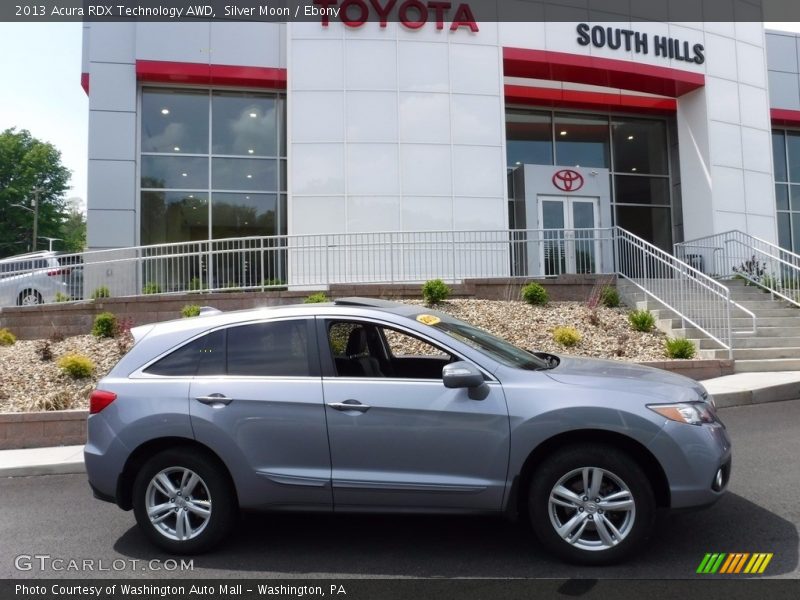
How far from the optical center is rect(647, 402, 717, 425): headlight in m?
3.75

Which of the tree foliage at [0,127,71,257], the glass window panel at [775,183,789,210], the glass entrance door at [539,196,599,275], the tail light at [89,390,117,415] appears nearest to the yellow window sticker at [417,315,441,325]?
the tail light at [89,390,117,415]

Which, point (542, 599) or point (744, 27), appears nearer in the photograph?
point (542, 599)

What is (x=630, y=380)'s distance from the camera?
399 centimetres

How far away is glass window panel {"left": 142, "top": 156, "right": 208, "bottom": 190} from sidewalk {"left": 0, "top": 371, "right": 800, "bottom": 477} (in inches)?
467

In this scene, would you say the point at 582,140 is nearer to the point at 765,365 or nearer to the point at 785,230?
the point at 785,230

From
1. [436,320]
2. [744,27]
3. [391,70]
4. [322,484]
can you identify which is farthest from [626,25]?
[322,484]

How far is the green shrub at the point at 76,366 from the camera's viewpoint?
9078mm

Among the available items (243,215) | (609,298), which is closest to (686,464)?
(609,298)

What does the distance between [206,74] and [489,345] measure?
1584 cm

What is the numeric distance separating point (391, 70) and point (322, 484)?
14.8 meters

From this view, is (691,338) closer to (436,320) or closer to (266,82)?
(436,320)

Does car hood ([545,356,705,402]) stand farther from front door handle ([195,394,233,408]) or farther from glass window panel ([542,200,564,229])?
glass window panel ([542,200,564,229])

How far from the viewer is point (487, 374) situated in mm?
3971

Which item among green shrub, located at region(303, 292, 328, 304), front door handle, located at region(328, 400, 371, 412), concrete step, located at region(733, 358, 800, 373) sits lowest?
concrete step, located at region(733, 358, 800, 373)
